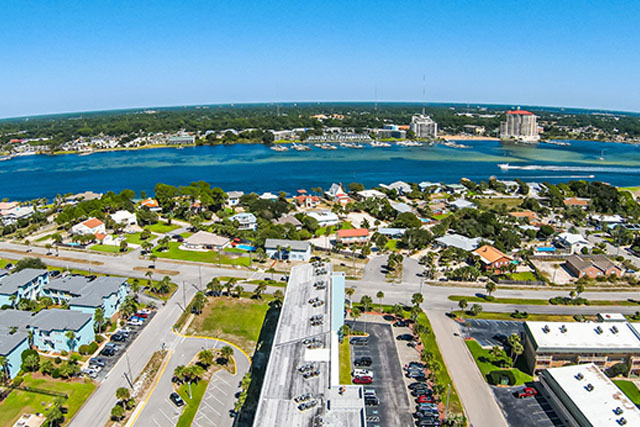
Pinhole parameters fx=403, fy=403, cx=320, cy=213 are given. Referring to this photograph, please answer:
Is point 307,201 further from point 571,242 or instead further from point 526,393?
point 526,393

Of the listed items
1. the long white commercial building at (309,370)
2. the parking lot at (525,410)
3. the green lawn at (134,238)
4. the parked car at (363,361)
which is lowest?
the parking lot at (525,410)

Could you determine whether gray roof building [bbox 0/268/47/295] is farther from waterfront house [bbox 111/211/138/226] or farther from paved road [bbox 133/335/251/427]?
waterfront house [bbox 111/211/138/226]

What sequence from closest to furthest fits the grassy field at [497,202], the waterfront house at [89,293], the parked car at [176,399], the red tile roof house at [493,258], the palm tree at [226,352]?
the parked car at [176,399]
the palm tree at [226,352]
the waterfront house at [89,293]
the red tile roof house at [493,258]
the grassy field at [497,202]

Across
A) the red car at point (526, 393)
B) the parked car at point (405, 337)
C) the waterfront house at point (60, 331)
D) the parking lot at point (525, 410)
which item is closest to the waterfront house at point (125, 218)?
the waterfront house at point (60, 331)

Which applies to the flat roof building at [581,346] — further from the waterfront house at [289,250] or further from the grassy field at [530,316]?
the waterfront house at [289,250]

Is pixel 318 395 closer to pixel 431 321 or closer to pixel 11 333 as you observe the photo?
pixel 431 321

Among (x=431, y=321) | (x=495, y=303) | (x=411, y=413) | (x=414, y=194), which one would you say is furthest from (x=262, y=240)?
(x=414, y=194)

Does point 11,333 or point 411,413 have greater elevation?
point 11,333
